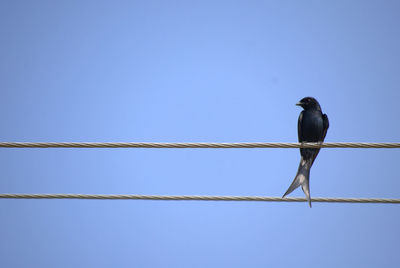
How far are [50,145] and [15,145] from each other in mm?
231

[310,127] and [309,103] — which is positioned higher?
[309,103]

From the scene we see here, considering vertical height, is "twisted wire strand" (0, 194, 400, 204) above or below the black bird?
below

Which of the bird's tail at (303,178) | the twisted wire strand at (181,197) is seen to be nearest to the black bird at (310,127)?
the bird's tail at (303,178)

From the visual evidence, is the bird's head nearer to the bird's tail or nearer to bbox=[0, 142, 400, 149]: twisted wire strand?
the bird's tail

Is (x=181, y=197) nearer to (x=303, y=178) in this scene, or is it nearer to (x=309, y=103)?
(x=303, y=178)

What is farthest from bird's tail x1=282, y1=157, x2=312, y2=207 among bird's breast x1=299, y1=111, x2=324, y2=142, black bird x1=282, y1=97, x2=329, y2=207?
bird's breast x1=299, y1=111, x2=324, y2=142

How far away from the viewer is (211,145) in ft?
10.2

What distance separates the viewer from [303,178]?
4.62 meters

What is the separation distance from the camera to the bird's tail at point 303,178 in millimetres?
4320

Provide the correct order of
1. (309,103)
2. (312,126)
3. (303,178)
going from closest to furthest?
(303,178) → (312,126) → (309,103)

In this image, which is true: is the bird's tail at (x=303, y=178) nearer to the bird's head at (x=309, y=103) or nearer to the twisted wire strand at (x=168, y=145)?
the bird's head at (x=309, y=103)

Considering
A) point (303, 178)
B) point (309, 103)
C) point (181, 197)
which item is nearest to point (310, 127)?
point (309, 103)

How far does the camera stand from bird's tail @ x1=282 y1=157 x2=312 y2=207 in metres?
4.32

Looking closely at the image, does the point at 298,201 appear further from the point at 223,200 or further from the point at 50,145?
the point at 50,145
